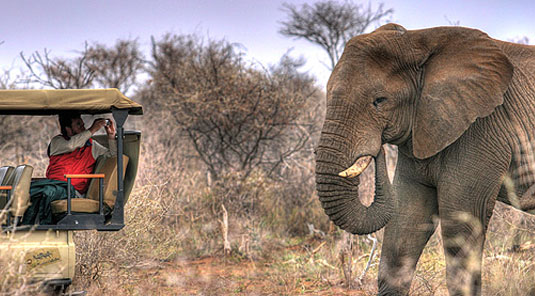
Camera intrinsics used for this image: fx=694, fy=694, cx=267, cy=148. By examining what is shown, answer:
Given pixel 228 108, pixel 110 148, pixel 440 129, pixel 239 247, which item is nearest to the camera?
pixel 440 129

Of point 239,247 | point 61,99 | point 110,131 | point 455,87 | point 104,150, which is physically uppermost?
point 455,87

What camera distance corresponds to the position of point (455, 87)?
5199 mm

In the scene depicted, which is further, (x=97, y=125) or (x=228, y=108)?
(x=228, y=108)

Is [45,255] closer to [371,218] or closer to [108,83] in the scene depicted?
[371,218]

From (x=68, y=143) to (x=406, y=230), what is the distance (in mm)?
2832

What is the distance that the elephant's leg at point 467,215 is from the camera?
17.2 feet

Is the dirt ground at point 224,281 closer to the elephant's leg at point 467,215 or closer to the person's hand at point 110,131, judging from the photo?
the elephant's leg at point 467,215

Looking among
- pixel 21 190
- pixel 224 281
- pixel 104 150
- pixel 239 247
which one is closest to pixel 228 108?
pixel 239 247

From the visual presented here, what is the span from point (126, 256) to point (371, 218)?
2846 millimetres

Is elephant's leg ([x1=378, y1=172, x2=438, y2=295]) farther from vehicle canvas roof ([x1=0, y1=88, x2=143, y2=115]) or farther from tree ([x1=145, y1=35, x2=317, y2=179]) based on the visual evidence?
tree ([x1=145, y1=35, x2=317, y2=179])

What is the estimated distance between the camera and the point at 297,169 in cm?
1177

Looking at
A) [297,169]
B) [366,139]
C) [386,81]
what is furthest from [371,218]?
[297,169]

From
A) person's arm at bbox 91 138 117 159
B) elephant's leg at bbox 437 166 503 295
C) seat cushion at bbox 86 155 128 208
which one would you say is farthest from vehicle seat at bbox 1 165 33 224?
elephant's leg at bbox 437 166 503 295

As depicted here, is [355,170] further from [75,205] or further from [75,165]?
[75,165]
